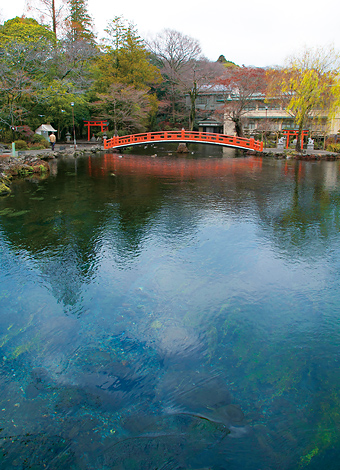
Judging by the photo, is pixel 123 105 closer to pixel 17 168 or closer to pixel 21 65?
pixel 21 65

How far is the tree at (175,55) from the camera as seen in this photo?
128 feet

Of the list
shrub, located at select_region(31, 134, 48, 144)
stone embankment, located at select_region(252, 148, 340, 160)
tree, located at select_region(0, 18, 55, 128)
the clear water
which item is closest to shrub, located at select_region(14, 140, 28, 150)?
tree, located at select_region(0, 18, 55, 128)

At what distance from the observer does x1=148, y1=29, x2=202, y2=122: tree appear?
38.9 meters

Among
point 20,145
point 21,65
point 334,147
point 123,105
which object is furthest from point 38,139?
point 334,147

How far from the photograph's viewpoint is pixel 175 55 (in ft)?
131

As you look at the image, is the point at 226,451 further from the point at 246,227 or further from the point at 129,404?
the point at 246,227

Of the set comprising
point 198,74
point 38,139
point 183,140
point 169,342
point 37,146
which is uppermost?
point 198,74

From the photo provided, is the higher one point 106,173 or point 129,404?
point 106,173

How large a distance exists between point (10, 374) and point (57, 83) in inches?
1099

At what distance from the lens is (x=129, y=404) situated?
12.2 feet

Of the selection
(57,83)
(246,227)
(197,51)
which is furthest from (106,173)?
(197,51)

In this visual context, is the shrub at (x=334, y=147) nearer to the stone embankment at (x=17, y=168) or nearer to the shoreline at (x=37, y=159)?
the shoreline at (x=37, y=159)

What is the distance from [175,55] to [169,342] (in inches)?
1666

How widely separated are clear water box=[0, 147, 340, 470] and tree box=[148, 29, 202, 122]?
34.2m
